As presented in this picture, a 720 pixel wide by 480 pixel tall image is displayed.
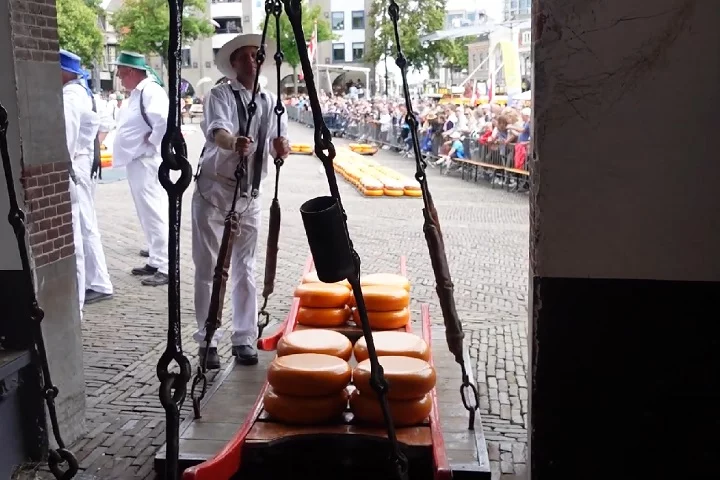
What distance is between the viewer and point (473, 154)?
17.7 meters

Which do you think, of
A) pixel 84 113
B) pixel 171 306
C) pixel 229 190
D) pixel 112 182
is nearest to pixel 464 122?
pixel 112 182

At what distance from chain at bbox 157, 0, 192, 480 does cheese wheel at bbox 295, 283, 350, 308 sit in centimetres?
323

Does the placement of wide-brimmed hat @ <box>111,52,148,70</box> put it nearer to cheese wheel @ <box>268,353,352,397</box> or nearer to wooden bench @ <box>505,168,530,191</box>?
cheese wheel @ <box>268,353,352,397</box>

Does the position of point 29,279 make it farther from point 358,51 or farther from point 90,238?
point 358,51

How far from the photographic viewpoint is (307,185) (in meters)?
16.1

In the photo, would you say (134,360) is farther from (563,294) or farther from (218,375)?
(563,294)

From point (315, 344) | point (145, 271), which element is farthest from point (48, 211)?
point (145, 271)

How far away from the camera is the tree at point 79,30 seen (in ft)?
141

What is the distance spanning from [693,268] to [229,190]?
3154 millimetres

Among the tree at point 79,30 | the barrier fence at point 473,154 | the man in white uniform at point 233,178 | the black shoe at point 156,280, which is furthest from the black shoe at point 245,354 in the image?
the tree at point 79,30

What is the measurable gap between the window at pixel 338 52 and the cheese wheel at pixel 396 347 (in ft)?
223

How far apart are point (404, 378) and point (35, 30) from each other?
2.58 m

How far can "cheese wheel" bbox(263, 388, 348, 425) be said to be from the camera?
376 cm

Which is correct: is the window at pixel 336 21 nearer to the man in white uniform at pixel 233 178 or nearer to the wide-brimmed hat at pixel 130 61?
the wide-brimmed hat at pixel 130 61
